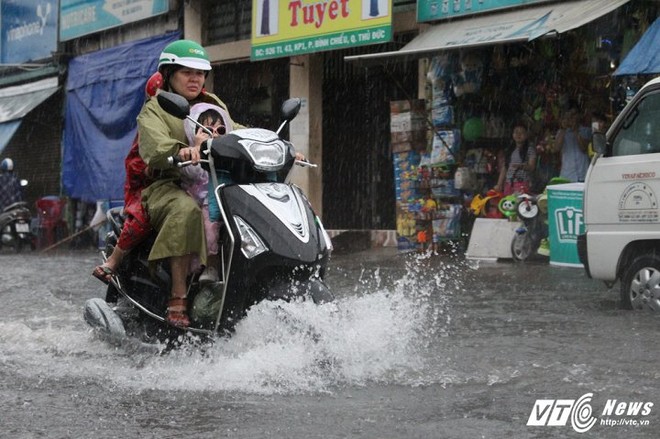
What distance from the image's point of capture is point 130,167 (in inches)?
247

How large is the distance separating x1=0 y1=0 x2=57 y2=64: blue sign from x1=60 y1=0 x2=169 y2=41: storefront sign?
934 mm

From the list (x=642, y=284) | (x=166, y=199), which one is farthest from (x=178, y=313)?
(x=642, y=284)

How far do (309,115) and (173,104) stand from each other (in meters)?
12.8

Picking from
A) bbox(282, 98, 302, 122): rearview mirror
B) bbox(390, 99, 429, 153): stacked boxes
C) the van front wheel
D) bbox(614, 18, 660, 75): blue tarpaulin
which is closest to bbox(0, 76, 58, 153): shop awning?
bbox(390, 99, 429, 153): stacked boxes

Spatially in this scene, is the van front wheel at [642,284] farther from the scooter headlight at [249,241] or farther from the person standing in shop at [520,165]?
the person standing in shop at [520,165]

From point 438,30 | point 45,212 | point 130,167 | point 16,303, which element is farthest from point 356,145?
point 130,167

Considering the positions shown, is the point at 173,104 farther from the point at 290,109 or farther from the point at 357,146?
the point at 357,146

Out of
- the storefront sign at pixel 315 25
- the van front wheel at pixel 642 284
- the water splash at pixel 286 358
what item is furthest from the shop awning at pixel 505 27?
the water splash at pixel 286 358

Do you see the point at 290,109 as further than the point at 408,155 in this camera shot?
No

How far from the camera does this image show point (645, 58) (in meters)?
11.0

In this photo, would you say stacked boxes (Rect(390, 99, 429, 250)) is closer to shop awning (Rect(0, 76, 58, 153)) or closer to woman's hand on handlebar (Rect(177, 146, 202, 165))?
woman's hand on handlebar (Rect(177, 146, 202, 165))

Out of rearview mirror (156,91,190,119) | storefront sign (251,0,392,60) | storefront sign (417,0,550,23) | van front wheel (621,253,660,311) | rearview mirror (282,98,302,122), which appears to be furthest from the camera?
storefront sign (251,0,392,60)

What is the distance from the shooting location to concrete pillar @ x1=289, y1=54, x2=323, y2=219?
719 inches

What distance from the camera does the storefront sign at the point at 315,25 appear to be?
15234 millimetres
